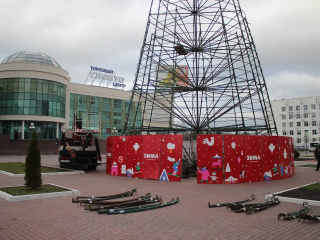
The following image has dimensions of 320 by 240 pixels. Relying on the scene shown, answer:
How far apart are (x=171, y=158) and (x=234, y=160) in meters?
2.88

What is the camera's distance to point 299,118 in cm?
8494

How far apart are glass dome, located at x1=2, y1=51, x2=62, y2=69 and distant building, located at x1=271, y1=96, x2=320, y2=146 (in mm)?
64794

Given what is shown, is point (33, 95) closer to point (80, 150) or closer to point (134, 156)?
point (80, 150)

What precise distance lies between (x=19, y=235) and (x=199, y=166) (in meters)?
8.67

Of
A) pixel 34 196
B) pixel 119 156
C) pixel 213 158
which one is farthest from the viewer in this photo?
pixel 119 156

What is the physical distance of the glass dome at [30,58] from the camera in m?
51.3

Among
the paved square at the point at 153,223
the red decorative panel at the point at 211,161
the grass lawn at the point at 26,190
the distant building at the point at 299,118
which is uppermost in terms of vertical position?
the distant building at the point at 299,118

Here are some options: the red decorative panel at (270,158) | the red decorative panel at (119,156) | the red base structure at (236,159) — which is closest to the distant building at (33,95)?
the red decorative panel at (119,156)

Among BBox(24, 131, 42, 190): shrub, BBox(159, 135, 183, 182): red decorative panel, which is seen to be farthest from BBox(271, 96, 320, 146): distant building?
BBox(24, 131, 42, 190): shrub

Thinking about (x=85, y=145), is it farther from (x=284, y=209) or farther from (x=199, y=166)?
(x=284, y=209)

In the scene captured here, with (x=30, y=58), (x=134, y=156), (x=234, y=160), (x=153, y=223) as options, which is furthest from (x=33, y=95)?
(x=153, y=223)

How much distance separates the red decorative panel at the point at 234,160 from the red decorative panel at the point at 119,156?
5.43 metres

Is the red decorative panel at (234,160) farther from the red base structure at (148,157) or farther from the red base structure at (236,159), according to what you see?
the red base structure at (148,157)

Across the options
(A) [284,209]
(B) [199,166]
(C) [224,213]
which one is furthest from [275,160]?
(C) [224,213]
